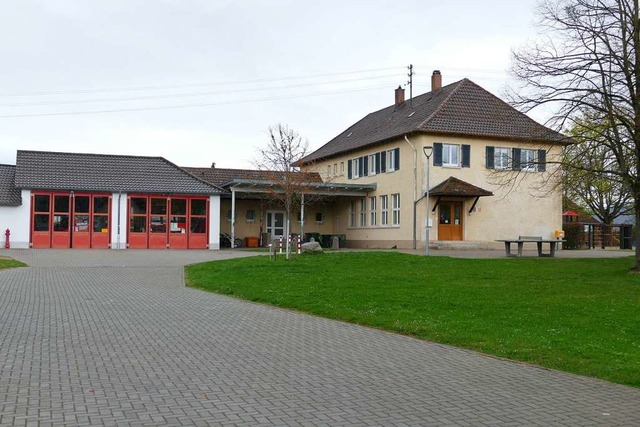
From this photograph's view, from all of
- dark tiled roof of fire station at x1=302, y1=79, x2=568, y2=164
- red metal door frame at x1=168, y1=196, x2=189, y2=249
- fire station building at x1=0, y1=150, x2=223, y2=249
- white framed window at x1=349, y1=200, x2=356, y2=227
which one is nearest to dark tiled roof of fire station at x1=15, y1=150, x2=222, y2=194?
fire station building at x1=0, y1=150, x2=223, y2=249

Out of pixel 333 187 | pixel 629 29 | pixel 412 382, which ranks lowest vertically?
pixel 412 382

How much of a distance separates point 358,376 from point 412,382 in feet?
2.13

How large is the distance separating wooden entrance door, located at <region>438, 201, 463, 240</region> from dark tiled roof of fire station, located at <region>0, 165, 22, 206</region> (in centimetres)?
2231

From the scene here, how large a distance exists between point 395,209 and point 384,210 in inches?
59.0

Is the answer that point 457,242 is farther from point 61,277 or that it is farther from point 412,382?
point 412,382

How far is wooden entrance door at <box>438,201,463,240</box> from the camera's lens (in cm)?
3988

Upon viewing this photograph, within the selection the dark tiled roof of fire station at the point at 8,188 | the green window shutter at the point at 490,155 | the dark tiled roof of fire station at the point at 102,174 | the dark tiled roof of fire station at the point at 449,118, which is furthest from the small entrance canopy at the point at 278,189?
the dark tiled roof of fire station at the point at 8,188

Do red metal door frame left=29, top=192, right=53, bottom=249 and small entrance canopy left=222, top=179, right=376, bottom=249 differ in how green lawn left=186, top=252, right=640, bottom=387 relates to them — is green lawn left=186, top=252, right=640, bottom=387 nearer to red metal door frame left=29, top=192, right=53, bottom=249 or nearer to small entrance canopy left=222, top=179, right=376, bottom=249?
small entrance canopy left=222, top=179, right=376, bottom=249

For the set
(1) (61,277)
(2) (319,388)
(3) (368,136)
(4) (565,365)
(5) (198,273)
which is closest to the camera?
(2) (319,388)

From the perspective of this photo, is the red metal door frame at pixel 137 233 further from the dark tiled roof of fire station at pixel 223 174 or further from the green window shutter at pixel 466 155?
the green window shutter at pixel 466 155

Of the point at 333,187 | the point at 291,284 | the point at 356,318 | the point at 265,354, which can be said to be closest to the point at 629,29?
the point at 291,284

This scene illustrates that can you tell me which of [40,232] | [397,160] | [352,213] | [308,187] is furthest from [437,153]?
[40,232]

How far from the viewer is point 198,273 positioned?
77.3 feet

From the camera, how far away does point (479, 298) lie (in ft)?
51.8
